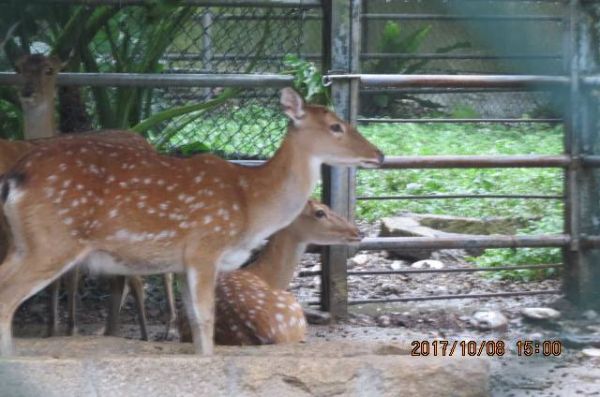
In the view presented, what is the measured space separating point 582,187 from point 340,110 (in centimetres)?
150

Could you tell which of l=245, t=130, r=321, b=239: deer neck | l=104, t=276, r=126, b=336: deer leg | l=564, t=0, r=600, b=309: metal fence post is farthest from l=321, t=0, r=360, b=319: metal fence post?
l=564, t=0, r=600, b=309: metal fence post

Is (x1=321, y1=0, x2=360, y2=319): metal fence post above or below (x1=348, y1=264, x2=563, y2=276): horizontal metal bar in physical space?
above

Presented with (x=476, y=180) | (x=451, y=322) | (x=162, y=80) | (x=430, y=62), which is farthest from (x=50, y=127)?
(x=430, y=62)

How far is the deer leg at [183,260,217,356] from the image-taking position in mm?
4379

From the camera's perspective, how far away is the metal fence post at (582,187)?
20.1 ft

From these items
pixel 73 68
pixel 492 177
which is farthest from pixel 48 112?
pixel 492 177

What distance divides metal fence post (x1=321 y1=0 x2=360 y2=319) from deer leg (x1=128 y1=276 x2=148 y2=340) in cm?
105

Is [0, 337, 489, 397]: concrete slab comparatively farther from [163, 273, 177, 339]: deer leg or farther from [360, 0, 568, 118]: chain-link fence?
[360, 0, 568, 118]: chain-link fence

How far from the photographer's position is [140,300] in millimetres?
5543

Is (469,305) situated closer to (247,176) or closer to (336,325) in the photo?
(336,325)

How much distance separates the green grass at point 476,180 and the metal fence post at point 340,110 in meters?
1.59

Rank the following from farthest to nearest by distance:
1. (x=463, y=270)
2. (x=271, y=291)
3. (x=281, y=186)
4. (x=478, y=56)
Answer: (x=463, y=270) < (x=478, y=56) < (x=271, y=291) < (x=281, y=186)

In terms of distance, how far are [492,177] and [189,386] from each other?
19.0 feet

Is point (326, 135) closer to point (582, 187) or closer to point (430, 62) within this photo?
point (582, 187)
